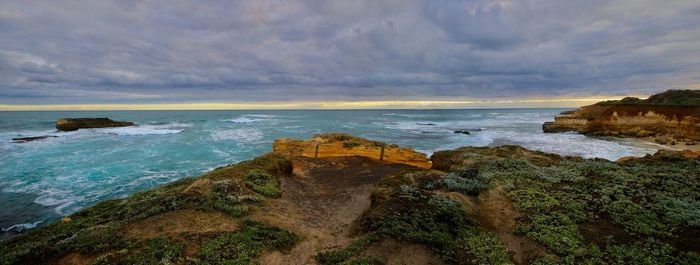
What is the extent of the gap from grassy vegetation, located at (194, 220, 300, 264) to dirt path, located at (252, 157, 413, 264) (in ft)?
0.85

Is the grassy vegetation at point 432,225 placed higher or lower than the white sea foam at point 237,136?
higher

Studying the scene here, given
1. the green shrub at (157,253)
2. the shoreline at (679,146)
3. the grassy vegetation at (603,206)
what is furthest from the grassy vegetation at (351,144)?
the shoreline at (679,146)

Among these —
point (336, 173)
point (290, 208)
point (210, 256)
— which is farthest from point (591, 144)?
point (210, 256)

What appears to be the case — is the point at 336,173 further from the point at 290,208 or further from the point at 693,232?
the point at 693,232

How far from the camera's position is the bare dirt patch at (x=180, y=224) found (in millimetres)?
8159

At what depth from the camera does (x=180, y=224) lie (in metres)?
8.59

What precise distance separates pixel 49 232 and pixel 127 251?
3271 millimetres

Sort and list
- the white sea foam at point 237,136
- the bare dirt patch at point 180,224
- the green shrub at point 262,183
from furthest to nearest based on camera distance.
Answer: the white sea foam at point 237,136, the green shrub at point 262,183, the bare dirt patch at point 180,224

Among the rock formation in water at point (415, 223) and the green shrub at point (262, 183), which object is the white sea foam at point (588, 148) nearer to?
the rock formation in water at point (415, 223)

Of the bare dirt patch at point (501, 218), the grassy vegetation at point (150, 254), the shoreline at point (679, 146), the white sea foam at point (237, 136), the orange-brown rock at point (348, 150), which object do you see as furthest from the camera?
the white sea foam at point (237, 136)

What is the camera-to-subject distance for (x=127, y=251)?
23.6 ft

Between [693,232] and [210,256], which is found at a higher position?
[693,232]

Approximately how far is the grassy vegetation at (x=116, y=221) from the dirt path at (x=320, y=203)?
113 centimetres

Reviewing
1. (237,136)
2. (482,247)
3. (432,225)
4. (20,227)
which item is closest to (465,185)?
(432,225)
